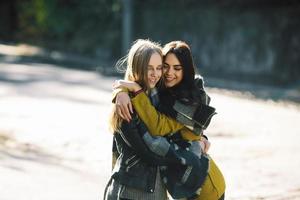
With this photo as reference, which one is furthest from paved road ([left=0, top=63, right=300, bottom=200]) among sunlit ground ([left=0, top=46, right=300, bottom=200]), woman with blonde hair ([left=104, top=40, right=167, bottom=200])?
woman with blonde hair ([left=104, top=40, right=167, bottom=200])

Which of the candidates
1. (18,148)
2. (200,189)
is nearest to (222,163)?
(18,148)

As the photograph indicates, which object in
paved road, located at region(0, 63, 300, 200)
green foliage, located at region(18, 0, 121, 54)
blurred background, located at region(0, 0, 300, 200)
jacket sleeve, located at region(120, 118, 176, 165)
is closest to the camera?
jacket sleeve, located at region(120, 118, 176, 165)

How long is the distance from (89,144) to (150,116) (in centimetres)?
541

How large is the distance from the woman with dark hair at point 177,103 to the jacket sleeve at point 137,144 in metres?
0.06

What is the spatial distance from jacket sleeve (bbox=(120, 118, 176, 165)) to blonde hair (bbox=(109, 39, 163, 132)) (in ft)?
0.25

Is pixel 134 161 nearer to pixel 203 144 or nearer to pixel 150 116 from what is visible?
pixel 150 116

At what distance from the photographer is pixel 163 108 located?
4059 mm

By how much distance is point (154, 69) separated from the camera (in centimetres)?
396

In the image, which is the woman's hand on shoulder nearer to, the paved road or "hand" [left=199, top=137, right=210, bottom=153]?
"hand" [left=199, top=137, right=210, bottom=153]

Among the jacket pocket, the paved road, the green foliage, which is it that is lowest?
the green foliage

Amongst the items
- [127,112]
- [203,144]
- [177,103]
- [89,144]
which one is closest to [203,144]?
[203,144]

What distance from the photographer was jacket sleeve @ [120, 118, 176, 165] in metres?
3.89

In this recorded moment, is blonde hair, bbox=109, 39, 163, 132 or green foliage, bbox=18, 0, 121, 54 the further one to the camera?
green foliage, bbox=18, 0, 121, 54

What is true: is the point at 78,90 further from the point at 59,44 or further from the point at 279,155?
the point at 59,44
